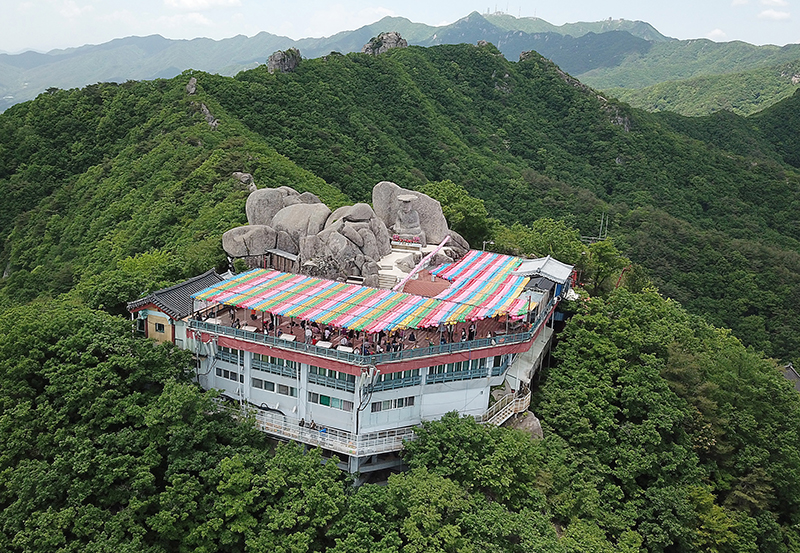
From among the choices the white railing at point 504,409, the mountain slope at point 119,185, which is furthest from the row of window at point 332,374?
the mountain slope at point 119,185

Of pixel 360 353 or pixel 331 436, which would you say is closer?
pixel 360 353

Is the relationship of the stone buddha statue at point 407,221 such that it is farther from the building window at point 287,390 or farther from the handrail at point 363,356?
the building window at point 287,390

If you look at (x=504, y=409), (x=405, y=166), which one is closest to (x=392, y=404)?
(x=504, y=409)

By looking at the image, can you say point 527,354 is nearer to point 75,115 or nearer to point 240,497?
point 240,497

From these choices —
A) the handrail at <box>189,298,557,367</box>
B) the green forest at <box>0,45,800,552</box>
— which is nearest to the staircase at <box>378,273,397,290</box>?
the handrail at <box>189,298,557,367</box>

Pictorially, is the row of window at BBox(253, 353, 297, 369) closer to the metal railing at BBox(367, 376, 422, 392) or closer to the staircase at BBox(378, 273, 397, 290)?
the metal railing at BBox(367, 376, 422, 392)

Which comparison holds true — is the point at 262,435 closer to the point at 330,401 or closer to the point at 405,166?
the point at 330,401

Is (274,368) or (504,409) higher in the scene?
(274,368)
